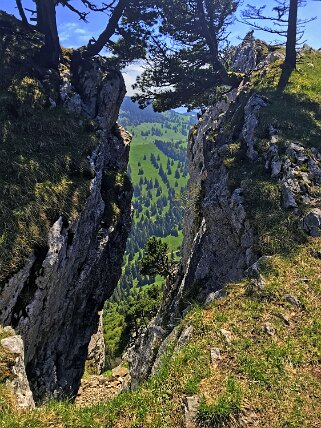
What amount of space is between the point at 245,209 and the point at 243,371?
11.1m

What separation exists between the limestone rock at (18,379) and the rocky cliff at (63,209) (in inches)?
133

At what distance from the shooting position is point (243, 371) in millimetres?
11047

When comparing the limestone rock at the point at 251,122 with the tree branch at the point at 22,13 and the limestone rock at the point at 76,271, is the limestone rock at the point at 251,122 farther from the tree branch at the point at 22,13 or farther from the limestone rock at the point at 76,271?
the tree branch at the point at 22,13

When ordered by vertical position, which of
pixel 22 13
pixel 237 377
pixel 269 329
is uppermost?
pixel 22 13

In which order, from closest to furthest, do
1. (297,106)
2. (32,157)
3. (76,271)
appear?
(32,157)
(76,271)
(297,106)

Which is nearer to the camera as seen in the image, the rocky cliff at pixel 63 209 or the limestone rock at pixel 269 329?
the limestone rock at pixel 269 329

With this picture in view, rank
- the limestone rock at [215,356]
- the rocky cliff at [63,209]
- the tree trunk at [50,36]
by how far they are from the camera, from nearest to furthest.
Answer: the limestone rock at [215,356] < the rocky cliff at [63,209] < the tree trunk at [50,36]

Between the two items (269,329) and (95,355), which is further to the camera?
(95,355)

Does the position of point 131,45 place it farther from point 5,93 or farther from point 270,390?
point 270,390

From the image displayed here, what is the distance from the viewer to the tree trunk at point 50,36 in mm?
35219

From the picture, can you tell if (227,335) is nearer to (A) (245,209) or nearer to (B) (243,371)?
(B) (243,371)

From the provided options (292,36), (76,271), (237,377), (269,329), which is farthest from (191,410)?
(292,36)

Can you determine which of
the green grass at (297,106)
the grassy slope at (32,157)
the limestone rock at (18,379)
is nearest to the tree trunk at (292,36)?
the green grass at (297,106)

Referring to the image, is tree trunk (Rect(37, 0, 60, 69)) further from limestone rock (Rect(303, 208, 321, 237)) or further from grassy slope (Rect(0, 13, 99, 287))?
limestone rock (Rect(303, 208, 321, 237))
